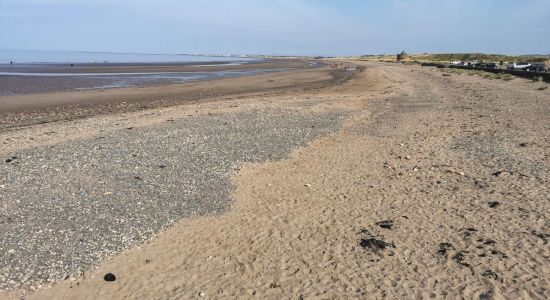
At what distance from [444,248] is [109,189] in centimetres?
730

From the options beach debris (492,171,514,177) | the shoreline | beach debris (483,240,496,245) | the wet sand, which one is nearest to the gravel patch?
beach debris (483,240,496,245)

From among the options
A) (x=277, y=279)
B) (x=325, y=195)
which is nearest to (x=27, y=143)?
(x=325, y=195)

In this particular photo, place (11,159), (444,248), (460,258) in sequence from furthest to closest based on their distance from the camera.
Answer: (11,159) < (444,248) < (460,258)

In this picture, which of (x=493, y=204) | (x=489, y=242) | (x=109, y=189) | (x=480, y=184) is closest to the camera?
(x=489, y=242)

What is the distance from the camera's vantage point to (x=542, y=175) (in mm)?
11109

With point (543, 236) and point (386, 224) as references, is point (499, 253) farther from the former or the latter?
point (386, 224)

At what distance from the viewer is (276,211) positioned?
9.44 meters

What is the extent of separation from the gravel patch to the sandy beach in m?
0.04

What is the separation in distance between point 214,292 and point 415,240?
3761 mm

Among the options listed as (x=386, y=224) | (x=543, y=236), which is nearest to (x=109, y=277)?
(x=386, y=224)

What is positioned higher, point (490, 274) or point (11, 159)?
point (11, 159)

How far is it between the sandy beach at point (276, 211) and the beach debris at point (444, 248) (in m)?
0.04

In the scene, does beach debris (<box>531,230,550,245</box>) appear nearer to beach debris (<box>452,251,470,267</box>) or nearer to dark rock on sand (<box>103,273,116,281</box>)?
beach debris (<box>452,251,470,267</box>)

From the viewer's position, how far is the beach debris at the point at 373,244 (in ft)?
24.8
